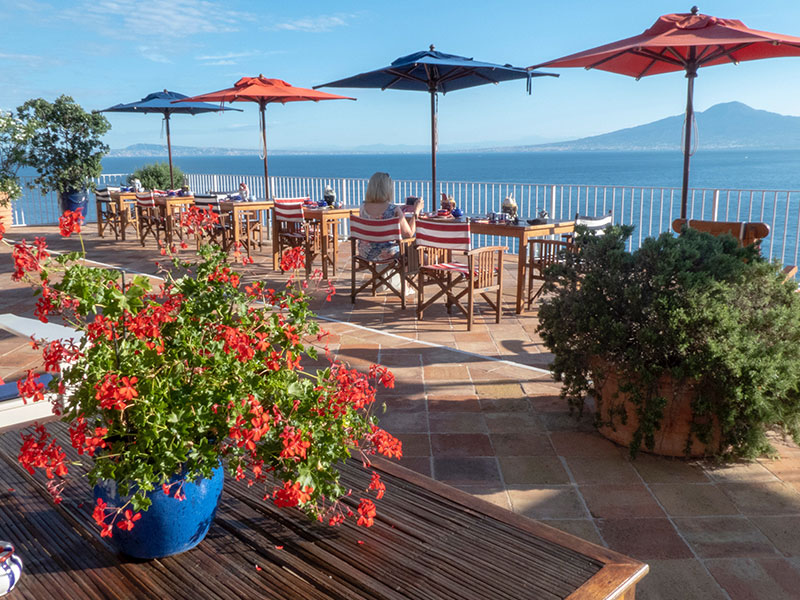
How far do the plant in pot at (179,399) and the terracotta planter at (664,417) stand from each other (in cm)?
171

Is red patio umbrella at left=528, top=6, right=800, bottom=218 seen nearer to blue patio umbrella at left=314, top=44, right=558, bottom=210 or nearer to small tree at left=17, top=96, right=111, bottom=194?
blue patio umbrella at left=314, top=44, right=558, bottom=210

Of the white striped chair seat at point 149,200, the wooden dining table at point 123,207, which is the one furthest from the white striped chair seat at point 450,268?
the wooden dining table at point 123,207

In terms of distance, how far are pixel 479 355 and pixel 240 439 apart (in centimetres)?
328

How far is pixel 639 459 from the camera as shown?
9.21ft

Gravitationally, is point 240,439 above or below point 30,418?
above

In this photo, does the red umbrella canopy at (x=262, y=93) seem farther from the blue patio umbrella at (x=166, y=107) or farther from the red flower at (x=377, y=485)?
the red flower at (x=377, y=485)

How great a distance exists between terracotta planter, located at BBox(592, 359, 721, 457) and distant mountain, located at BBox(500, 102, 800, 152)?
140 metres

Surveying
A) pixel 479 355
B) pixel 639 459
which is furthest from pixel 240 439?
pixel 479 355

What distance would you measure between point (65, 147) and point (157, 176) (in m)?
1.67

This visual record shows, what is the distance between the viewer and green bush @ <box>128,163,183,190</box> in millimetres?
12406

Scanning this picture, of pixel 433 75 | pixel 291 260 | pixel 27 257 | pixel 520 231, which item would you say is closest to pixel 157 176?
pixel 433 75

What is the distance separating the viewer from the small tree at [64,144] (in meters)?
11.2

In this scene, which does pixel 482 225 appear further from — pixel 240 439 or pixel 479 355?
pixel 240 439

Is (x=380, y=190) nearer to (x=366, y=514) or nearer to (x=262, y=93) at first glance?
(x=262, y=93)
